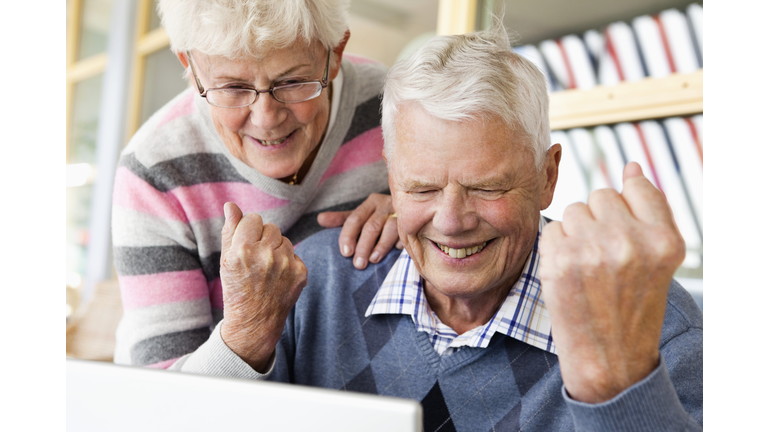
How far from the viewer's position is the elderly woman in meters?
1.15

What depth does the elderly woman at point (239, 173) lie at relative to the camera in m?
1.15

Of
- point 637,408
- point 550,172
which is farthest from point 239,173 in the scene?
point 637,408

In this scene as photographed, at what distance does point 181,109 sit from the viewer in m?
1.53

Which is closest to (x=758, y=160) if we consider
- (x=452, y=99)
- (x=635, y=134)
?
(x=452, y=99)

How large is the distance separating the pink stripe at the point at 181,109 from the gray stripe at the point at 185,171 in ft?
0.42

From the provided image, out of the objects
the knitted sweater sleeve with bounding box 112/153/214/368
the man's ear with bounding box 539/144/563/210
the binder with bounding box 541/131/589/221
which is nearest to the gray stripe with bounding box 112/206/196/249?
the knitted sweater sleeve with bounding box 112/153/214/368

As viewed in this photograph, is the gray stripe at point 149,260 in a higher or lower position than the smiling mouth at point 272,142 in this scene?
lower

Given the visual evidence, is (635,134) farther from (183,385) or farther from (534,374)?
(183,385)

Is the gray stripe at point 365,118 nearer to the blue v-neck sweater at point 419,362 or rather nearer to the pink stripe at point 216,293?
the blue v-neck sweater at point 419,362

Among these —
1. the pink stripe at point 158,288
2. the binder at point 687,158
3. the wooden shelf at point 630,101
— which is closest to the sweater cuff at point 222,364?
the pink stripe at point 158,288

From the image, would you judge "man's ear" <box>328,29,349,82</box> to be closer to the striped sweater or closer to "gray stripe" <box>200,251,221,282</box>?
the striped sweater

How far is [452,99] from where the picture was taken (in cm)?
105

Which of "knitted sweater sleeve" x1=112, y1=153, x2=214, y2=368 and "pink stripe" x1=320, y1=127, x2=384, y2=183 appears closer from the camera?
"knitted sweater sleeve" x1=112, y1=153, x2=214, y2=368

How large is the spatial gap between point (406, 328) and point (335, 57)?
0.65 meters
